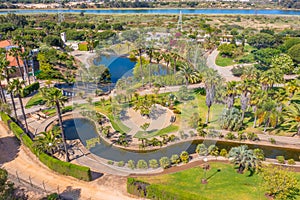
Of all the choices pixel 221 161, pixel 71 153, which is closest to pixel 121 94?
pixel 71 153

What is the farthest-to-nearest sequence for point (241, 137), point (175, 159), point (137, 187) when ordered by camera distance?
point (241, 137) → point (175, 159) → point (137, 187)

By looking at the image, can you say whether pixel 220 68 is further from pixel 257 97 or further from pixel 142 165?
pixel 142 165

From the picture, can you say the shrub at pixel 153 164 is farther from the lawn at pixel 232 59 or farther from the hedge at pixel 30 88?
the lawn at pixel 232 59

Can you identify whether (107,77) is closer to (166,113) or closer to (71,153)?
(166,113)

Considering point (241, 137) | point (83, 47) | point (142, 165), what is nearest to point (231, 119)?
point (241, 137)

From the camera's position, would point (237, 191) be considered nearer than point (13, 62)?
Yes

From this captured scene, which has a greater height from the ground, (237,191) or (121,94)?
(121,94)

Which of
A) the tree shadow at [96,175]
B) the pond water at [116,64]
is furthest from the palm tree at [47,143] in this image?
the pond water at [116,64]
